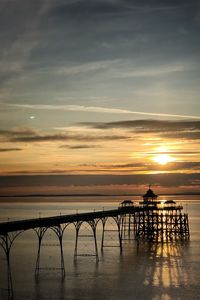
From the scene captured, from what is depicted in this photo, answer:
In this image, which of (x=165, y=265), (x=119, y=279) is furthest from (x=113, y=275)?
(x=165, y=265)

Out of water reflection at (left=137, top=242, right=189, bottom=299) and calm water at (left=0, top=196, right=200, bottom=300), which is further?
water reflection at (left=137, top=242, right=189, bottom=299)

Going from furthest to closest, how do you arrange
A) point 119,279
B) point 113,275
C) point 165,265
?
point 165,265
point 113,275
point 119,279

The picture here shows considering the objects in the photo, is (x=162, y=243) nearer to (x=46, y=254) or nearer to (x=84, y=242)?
(x=84, y=242)

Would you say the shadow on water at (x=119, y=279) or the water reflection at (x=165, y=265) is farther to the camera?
the water reflection at (x=165, y=265)

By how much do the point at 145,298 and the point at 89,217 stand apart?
78.1ft

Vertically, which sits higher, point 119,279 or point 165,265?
point 165,265

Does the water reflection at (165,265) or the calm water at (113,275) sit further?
the water reflection at (165,265)

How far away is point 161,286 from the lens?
42531 millimetres

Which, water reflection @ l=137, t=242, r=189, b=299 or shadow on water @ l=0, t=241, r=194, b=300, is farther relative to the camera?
water reflection @ l=137, t=242, r=189, b=299

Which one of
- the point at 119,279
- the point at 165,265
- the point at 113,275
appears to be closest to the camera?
the point at 119,279

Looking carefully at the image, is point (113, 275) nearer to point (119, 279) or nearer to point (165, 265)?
point (119, 279)

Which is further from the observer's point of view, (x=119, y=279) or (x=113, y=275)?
(x=113, y=275)

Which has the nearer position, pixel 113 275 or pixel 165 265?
pixel 113 275

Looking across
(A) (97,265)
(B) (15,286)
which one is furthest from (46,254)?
(B) (15,286)
